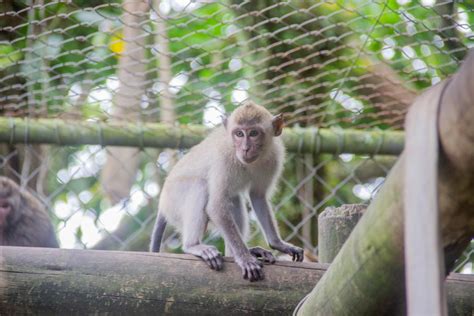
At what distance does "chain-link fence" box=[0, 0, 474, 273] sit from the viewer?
4891mm

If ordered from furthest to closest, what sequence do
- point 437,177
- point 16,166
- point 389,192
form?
point 16,166, point 389,192, point 437,177

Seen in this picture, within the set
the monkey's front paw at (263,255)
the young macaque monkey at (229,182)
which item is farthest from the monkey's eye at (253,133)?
the monkey's front paw at (263,255)

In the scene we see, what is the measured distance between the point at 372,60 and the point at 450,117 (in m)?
3.97

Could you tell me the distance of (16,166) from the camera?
6008 millimetres

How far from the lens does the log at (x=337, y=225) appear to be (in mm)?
3564

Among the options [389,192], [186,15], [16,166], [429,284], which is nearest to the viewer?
[429,284]

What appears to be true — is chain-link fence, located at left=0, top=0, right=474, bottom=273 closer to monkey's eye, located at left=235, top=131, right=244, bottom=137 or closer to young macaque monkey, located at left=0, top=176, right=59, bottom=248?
young macaque monkey, located at left=0, top=176, right=59, bottom=248

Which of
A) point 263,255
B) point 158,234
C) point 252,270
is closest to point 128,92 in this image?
point 158,234

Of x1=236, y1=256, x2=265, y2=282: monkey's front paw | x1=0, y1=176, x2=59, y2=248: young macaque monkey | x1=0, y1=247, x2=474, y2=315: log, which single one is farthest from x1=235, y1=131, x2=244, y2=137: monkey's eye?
x1=0, y1=176, x2=59, y2=248: young macaque monkey

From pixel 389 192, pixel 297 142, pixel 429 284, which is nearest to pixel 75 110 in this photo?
pixel 297 142

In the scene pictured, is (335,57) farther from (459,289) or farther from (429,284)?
(429,284)

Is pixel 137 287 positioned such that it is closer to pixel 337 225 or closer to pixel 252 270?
pixel 252 270

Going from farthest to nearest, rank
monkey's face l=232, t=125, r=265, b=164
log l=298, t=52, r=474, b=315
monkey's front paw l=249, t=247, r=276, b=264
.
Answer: monkey's face l=232, t=125, r=265, b=164
monkey's front paw l=249, t=247, r=276, b=264
log l=298, t=52, r=474, b=315

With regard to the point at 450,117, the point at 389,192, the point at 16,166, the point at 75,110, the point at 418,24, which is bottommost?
the point at 16,166
